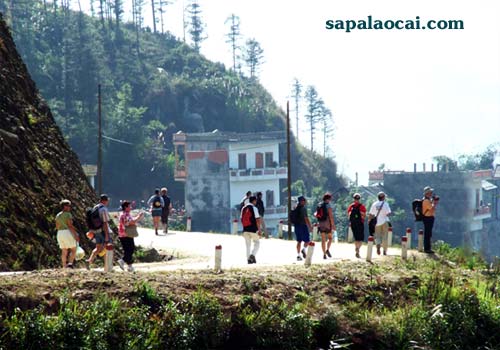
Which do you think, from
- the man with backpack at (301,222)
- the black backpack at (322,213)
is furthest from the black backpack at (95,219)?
the black backpack at (322,213)

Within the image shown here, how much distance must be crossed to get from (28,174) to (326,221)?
7.23 m

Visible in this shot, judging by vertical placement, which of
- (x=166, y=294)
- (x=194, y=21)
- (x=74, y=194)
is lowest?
(x=166, y=294)

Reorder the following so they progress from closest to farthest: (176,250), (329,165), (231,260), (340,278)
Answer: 1. (340,278)
2. (231,260)
3. (176,250)
4. (329,165)

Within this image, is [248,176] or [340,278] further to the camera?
[248,176]

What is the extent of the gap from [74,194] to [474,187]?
69.7 metres

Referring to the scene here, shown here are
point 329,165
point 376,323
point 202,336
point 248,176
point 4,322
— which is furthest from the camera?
point 329,165

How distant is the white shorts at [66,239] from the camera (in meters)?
19.2

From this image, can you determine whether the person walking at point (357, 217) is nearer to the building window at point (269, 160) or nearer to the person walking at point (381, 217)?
the person walking at point (381, 217)

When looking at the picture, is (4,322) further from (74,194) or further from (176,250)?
(176,250)

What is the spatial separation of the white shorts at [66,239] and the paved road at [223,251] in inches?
88.9

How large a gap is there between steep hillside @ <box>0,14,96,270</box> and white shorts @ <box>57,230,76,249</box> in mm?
1409

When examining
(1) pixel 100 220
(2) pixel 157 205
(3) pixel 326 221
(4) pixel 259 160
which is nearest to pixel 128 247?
(1) pixel 100 220

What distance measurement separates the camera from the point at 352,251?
27.8 metres

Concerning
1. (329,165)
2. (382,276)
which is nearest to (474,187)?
(329,165)
